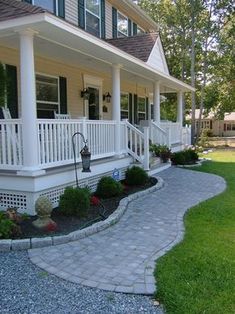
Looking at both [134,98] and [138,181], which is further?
[134,98]

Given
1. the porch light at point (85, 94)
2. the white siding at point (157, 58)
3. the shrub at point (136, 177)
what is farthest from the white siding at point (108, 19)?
the shrub at point (136, 177)

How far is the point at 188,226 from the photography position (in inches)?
239

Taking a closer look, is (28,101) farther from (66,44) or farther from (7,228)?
(7,228)

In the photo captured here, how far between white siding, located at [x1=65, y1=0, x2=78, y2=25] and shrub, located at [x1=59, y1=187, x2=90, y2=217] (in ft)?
21.2

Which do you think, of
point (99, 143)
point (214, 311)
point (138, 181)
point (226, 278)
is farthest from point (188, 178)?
point (214, 311)

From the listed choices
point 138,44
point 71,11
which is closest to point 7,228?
point 71,11

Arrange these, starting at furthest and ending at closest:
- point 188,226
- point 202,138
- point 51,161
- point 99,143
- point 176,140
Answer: point 202,138
point 176,140
point 99,143
point 51,161
point 188,226

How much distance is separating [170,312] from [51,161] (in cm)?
413

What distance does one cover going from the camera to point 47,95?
1035cm

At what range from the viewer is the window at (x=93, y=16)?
40.1 feet

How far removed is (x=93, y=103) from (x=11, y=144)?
6840 mm

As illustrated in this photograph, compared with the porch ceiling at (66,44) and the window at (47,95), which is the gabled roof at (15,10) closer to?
the porch ceiling at (66,44)

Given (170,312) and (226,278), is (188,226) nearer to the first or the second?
(226,278)

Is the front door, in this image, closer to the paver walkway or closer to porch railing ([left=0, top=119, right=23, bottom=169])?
the paver walkway
